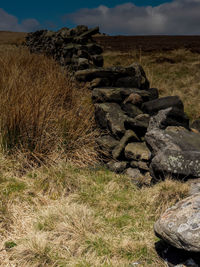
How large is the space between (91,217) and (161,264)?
1.06 m

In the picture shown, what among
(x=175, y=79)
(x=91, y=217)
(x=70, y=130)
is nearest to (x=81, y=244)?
(x=91, y=217)

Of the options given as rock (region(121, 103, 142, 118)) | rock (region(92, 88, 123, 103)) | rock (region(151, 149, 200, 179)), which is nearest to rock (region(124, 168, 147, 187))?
rock (region(151, 149, 200, 179))

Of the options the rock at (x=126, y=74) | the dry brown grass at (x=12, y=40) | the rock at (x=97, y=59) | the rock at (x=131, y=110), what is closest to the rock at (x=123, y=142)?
the rock at (x=131, y=110)

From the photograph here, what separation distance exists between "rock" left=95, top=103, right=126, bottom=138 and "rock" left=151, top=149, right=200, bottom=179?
5.01ft

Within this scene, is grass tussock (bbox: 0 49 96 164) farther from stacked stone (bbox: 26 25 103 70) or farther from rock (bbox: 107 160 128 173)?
stacked stone (bbox: 26 25 103 70)

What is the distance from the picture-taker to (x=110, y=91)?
5.98m

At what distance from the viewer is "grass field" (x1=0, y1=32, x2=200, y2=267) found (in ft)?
9.84

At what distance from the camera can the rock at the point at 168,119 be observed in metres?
4.66

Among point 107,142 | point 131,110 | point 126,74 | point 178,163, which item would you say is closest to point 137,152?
point 107,142

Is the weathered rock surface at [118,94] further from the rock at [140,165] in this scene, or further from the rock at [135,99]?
the rock at [140,165]

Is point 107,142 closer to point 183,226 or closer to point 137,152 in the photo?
point 137,152

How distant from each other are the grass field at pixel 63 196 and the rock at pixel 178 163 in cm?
19

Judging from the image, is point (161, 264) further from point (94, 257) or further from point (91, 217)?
point (91, 217)

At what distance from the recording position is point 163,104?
5.20 meters
